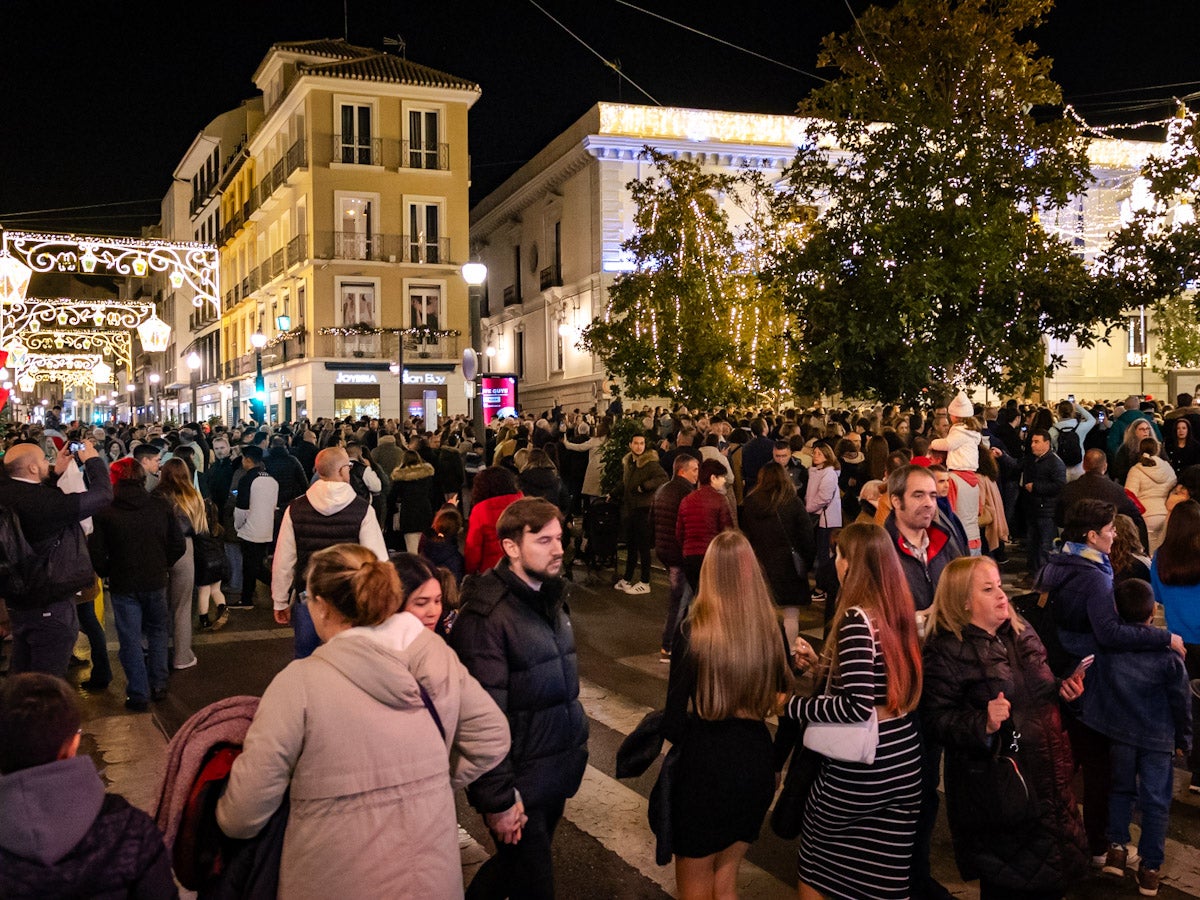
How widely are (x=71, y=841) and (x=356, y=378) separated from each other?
3781 cm

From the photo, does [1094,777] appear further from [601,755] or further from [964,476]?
[964,476]

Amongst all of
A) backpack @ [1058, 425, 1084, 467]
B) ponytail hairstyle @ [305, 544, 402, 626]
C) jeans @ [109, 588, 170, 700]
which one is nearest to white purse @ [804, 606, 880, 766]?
ponytail hairstyle @ [305, 544, 402, 626]

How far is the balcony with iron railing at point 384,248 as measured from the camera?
126 feet

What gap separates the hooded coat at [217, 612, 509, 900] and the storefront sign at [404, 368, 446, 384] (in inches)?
1454

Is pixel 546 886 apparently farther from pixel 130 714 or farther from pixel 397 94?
pixel 397 94

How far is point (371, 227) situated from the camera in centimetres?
3884

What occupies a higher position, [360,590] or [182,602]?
[360,590]

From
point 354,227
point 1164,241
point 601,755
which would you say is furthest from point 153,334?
point 354,227

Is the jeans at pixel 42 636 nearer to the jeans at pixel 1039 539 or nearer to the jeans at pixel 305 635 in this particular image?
the jeans at pixel 305 635

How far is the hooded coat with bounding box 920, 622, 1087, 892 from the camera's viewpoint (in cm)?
380

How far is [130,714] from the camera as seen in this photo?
24.8 ft

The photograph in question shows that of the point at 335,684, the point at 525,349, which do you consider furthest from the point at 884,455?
the point at 525,349

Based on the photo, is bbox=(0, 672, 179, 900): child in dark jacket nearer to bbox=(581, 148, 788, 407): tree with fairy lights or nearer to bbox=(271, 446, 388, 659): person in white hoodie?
bbox=(271, 446, 388, 659): person in white hoodie

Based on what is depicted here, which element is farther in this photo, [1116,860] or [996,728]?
[1116,860]
